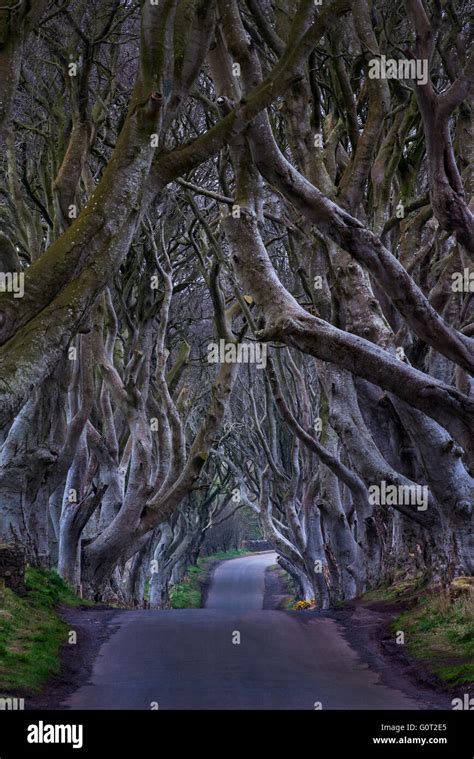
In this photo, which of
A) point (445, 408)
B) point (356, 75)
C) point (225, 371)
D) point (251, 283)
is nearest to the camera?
point (445, 408)

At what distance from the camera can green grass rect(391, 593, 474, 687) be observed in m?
8.39

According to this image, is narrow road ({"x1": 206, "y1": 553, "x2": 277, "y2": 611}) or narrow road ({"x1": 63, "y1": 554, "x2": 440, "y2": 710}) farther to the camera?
narrow road ({"x1": 206, "y1": 553, "x2": 277, "y2": 611})

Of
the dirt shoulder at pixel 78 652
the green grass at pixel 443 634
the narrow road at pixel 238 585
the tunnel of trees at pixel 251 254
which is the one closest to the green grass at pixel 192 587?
the narrow road at pixel 238 585

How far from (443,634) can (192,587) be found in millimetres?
28147

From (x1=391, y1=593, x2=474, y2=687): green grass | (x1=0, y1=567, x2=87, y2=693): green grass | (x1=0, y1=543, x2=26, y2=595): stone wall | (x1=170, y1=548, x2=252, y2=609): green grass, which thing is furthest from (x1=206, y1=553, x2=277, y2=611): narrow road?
(x1=391, y1=593, x2=474, y2=687): green grass

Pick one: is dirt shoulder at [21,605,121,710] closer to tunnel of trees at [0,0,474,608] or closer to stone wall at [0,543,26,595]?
stone wall at [0,543,26,595]

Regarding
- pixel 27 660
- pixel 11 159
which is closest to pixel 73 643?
pixel 27 660

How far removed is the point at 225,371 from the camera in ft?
54.2

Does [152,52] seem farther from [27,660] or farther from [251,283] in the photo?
[27,660]

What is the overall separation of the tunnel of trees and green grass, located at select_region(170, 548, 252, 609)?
9.32 m

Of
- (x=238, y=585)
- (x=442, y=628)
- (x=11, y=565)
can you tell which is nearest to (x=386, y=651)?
(x=442, y=628)

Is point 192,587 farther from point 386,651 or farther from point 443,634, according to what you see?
point 443,634

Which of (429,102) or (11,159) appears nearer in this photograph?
(429,102)

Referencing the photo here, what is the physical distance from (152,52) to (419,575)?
30.2 feet
